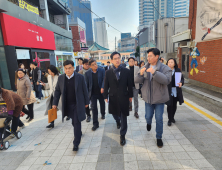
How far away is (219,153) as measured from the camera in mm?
2695

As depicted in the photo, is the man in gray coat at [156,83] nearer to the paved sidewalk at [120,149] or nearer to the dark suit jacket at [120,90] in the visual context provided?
the dark suit jacket at [120,90]

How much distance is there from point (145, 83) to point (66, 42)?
21671mm

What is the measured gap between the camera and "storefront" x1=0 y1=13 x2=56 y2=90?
8.58 meters

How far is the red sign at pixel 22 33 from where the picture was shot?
8578 millimetres

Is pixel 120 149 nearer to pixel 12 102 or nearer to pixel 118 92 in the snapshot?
pixel 118 92

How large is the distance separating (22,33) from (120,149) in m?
11.3

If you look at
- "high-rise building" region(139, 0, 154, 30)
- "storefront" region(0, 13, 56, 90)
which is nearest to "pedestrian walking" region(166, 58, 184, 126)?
"storefront" region(0, 13, 56, 90)

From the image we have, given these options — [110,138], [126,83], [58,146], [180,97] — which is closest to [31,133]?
[58,146]

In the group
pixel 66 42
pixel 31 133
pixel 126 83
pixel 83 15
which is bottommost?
pixel 31 133

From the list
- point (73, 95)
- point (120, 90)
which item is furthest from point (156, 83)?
point (73, 95)

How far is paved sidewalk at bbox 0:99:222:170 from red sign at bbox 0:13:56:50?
771cm

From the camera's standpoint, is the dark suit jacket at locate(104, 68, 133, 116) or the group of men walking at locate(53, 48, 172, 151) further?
the dark suit jacket at locate(104, 68, 133, 116)

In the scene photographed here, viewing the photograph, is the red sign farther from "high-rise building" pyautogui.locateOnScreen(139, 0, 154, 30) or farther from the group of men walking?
"high-rise building" pyautogui.locateOnScreen(139, 0, 154, 30)

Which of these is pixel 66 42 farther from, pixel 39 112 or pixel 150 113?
pixel 150 113
